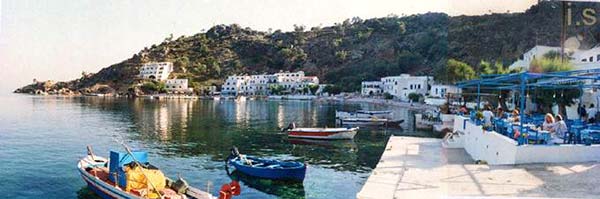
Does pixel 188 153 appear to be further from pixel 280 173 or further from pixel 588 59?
pixel 588 59

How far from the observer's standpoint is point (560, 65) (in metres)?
20.7

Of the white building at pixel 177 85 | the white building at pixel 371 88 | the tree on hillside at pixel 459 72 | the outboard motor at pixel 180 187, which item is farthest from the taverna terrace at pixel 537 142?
the white building at pixel 177 85

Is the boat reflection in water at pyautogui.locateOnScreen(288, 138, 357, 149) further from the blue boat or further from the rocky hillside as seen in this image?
the rocky hillside

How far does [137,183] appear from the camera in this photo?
9523 mm

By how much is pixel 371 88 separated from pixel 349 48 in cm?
3104

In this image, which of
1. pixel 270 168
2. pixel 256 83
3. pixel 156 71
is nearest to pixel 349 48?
pixel 256 83

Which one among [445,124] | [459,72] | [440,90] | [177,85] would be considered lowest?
[445,124]

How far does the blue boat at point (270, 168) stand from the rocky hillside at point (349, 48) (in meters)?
41.8

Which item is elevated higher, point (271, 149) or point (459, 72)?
point (459, 72)

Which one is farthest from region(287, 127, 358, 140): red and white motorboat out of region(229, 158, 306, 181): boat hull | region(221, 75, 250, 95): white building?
region(221, 75, 250, 95): white building

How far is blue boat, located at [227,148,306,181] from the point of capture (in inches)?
487

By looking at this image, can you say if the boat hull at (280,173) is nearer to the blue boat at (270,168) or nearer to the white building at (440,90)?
the blue boat at (270,168)

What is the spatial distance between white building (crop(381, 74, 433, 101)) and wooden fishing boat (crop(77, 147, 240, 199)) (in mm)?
52000

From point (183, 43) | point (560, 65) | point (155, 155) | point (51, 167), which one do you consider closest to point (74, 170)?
point (51, 167)
